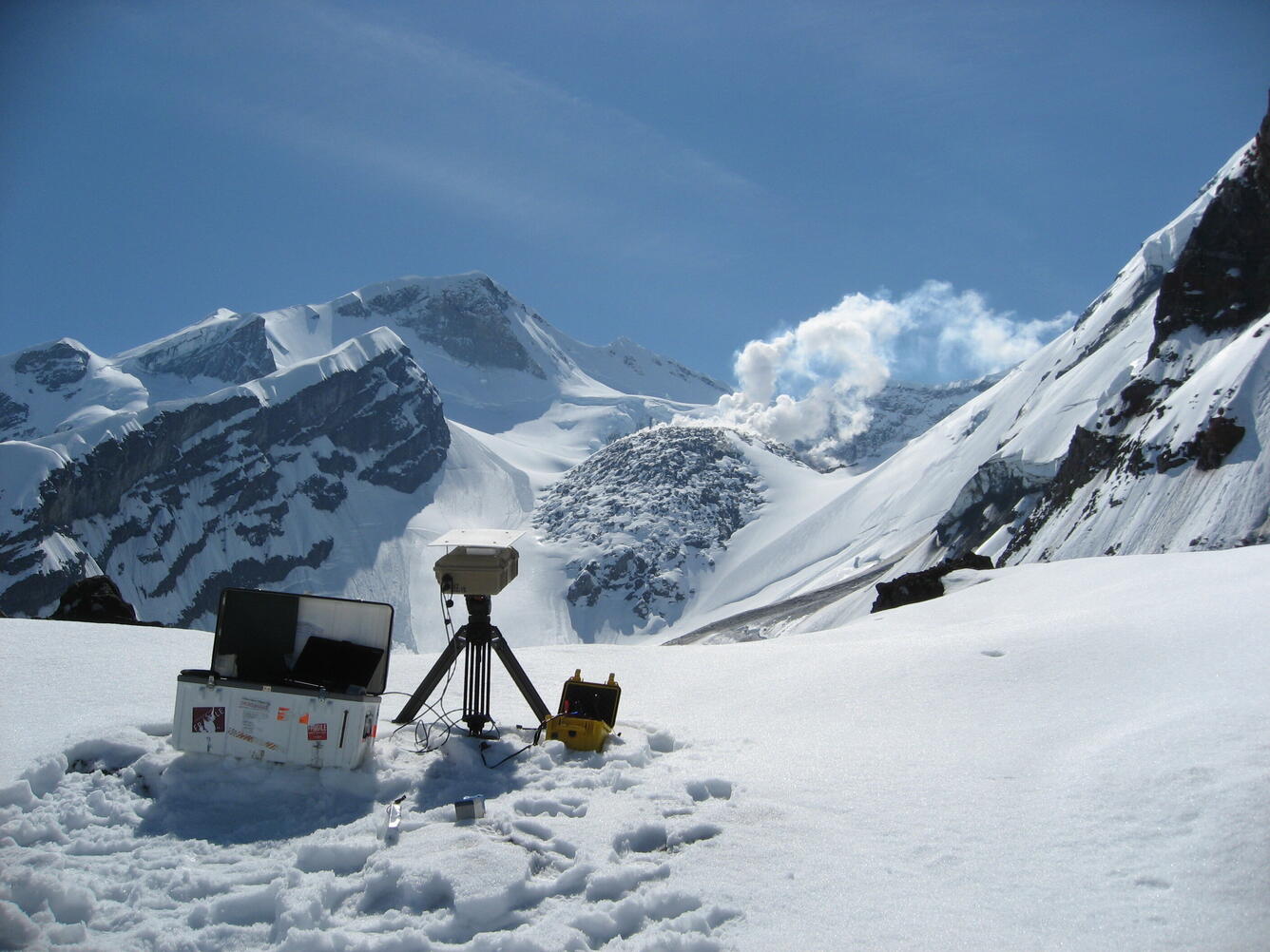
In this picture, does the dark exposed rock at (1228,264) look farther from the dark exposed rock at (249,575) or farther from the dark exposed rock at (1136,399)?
the dark exposed rock at (249,575)

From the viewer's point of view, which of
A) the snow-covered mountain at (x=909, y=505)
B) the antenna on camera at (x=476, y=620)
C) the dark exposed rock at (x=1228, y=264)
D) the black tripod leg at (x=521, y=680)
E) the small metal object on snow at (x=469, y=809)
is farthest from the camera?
the dark exposed rock at (x=1228, y=264)

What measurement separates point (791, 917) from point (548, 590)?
174 metres

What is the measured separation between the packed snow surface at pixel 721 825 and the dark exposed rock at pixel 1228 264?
87.1 m

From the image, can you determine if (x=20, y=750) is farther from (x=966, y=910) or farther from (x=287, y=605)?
(x=966, y=910)

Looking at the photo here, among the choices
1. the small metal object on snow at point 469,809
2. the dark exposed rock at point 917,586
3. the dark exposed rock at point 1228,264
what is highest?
the dark exposed rock at point 1228,264

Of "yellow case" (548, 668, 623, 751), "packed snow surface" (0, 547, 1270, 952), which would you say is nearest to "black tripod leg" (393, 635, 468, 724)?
"packed snow surface" (0, 547, 1270, 952)

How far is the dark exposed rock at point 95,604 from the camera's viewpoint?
24.3 meters

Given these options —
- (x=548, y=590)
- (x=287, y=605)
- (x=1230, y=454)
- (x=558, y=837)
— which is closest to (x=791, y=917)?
(x=558, y=837)

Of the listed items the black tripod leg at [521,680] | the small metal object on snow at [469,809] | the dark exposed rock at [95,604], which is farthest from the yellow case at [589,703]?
the dark exposed rock at [95,604]

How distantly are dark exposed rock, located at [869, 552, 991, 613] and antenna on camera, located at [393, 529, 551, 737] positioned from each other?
21.5 meters

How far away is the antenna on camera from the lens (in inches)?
403

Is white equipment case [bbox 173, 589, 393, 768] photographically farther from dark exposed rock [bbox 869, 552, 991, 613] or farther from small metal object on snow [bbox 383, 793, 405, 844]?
dark exposed rock [bbox 869, 552, 991, 613]

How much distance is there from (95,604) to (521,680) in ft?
63.7

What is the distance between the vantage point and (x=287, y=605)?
395 inches
